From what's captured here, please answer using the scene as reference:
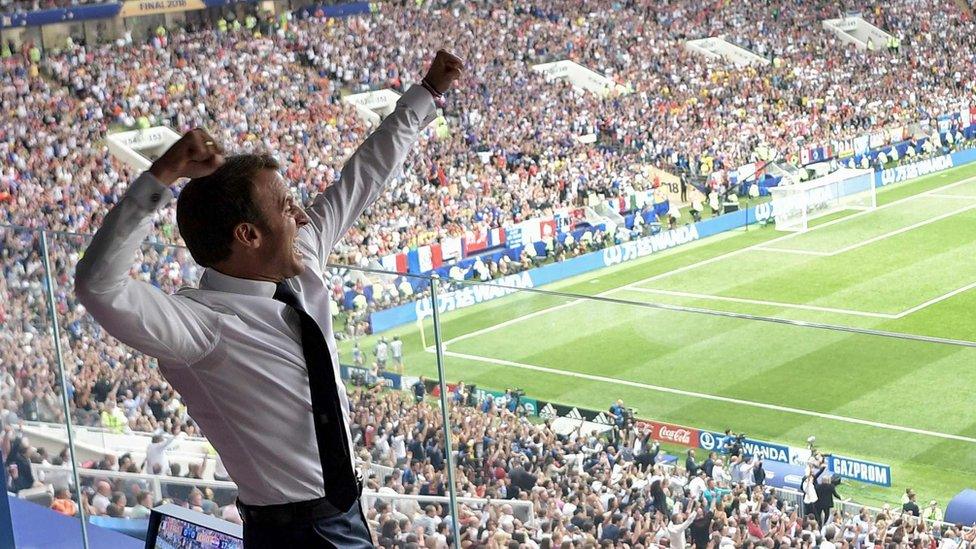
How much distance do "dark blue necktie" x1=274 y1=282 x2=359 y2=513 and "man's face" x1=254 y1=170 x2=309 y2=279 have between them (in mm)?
70

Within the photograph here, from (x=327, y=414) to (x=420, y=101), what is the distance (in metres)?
0.86

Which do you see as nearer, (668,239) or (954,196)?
(668,239)

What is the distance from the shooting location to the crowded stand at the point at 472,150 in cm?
365

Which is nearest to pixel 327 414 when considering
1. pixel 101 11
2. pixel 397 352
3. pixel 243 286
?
pixel 243 286

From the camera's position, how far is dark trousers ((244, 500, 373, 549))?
86.0 inches

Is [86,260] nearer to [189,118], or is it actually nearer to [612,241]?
[612,241]

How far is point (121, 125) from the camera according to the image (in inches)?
1008

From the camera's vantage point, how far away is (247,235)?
6.84 ft

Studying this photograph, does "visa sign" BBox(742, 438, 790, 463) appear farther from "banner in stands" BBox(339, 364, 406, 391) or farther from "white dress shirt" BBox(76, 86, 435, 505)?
"white dress shirt" BBox(76, 86, 435, 505)

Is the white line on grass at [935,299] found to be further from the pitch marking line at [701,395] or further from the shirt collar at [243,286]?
the shirt collar at [243,286]

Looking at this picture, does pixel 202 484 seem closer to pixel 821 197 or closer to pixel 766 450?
pixel 766 450

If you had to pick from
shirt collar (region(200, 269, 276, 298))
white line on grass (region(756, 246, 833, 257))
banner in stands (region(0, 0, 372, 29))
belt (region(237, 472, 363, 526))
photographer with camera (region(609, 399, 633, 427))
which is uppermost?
banner in stands (region(0, 0, 372, 29))

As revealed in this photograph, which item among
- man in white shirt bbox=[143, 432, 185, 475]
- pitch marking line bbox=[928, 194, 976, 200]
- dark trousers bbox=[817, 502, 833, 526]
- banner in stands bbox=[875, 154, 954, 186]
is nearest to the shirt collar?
dark trousers bbox=[817, 502, 833, 526]

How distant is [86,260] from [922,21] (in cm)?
4609
